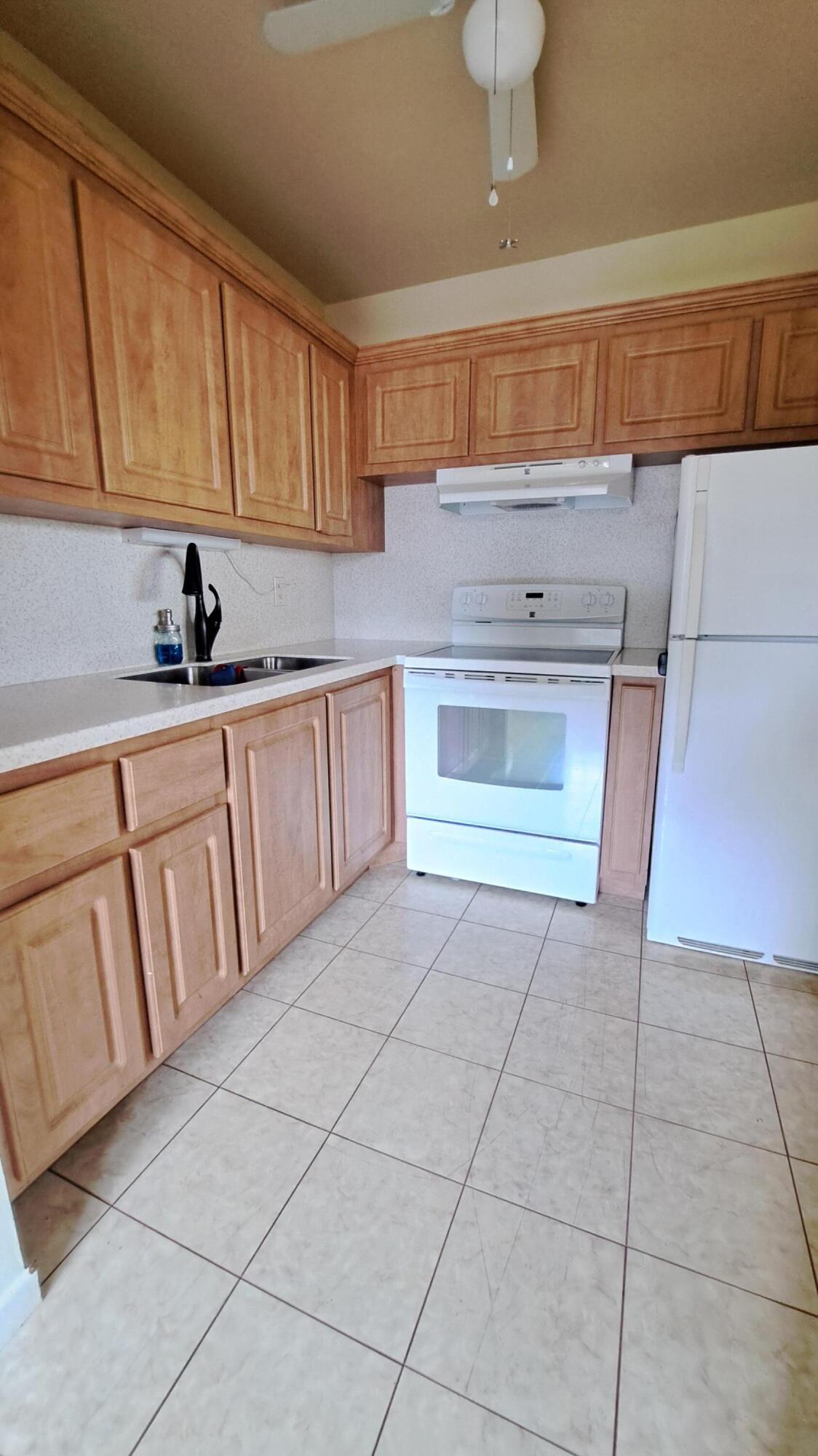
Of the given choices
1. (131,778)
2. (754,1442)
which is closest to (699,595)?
(131,778)

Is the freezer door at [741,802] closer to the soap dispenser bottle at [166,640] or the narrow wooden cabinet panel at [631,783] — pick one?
the narrow wooden cabinet panel at [631,783]

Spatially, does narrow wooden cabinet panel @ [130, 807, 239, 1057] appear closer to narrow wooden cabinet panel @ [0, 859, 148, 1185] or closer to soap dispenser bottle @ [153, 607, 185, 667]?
narrow wooden cabinet panel @ [0, 859, 148, 1185]

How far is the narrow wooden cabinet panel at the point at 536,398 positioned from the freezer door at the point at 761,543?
0.68 meters

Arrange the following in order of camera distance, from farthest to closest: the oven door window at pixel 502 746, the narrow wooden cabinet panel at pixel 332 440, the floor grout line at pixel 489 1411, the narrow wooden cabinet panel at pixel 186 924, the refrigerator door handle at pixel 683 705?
the narrow wooden cabinet panel at pixel 332 440 → the oven door window at pixel 502 746 → the refrigerator door handle at pixel 683 705 → the narrow wooden cabinet panel at pixel 186 924 → the floor grout line at pixel 489 1411

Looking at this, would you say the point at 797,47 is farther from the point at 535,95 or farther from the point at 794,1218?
the point at 794,1218

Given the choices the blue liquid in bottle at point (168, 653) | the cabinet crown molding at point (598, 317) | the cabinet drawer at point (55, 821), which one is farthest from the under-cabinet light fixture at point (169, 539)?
the cabinet crown molding at point (598, 317)

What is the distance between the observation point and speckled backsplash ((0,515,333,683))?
5.09 ft

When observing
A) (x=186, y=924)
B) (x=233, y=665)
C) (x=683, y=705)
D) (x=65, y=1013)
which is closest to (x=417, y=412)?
(x=233, y=665)

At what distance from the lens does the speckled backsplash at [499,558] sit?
245cm

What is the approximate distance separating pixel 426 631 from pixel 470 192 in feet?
5.25

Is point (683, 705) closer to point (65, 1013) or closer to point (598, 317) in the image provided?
point (598, 317)

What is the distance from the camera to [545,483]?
7.20ft

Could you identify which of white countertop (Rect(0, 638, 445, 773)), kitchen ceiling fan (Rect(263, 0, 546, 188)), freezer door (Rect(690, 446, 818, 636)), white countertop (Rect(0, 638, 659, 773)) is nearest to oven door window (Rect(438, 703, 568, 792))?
white countertop (Rect(0, 638, 659, 773))

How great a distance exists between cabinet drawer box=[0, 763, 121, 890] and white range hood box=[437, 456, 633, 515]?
1.70m
